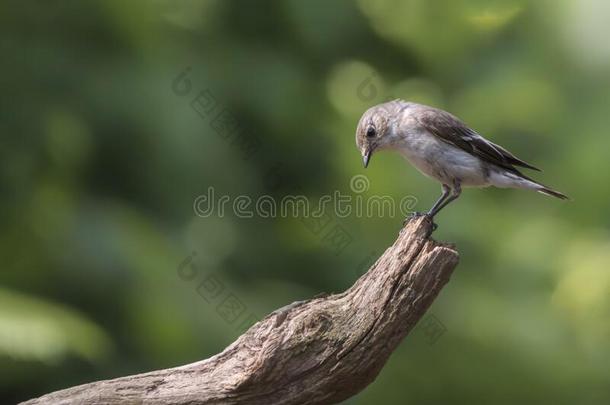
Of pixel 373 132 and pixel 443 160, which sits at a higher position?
pixel 373 132

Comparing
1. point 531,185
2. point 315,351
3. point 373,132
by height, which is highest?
point 373,132

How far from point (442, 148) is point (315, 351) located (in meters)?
1.61

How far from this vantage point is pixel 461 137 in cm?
460

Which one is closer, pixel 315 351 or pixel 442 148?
pixel 315 351

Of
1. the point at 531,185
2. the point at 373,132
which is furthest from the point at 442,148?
the point at 531,185

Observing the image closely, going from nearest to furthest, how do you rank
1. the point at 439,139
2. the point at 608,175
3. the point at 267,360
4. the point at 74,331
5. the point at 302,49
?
the point at 267,360 < the point at 439,139 < the point at 74,331 < the point at 608,175 < the point at 302,49

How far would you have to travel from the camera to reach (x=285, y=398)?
3371mm

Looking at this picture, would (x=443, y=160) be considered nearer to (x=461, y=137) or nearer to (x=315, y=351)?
(x=461, y=137)

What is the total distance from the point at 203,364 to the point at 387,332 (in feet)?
2.36

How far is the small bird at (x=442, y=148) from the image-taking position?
180 inches

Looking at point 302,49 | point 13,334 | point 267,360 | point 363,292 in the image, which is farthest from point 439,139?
point 13,334

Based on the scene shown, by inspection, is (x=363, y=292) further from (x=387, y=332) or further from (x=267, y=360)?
(x=267, y=360)

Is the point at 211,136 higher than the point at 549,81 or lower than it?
higher

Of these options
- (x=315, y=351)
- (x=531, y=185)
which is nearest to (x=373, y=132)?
(x=531, y=185)
